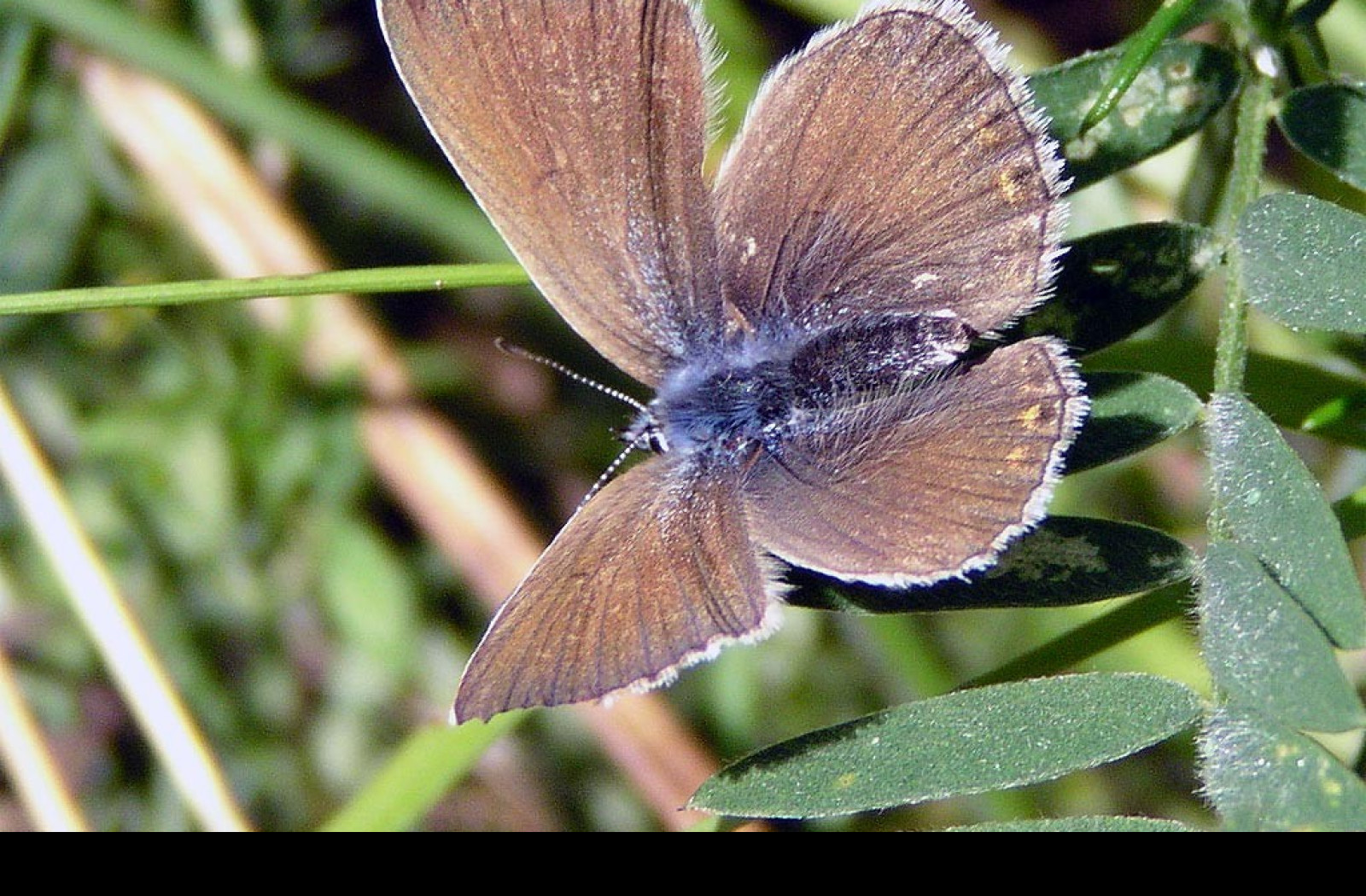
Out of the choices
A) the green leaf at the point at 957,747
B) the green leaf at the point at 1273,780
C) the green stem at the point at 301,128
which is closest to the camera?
the green leaf at the point at 1273,780

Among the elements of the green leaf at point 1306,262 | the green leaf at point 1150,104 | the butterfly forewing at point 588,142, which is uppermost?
the butterfly forewing at point 588,142

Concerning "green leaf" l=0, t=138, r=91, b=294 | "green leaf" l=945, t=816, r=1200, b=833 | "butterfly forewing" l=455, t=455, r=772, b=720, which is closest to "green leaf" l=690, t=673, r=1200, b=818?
"green leaf" l=945, t=816, r=1200, b=833

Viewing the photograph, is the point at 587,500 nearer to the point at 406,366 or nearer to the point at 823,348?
the point at 823,348

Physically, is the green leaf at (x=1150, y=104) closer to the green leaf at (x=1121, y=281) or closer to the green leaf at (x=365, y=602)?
the green leaf at (x=1121, y=281)

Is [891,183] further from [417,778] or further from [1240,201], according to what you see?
[417,778]

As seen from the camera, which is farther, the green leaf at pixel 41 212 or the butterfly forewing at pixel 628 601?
the green leaf at pixel 41 212

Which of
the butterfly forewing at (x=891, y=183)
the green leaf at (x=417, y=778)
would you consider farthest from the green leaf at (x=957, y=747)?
the green leaf at (x=417, y=778)
